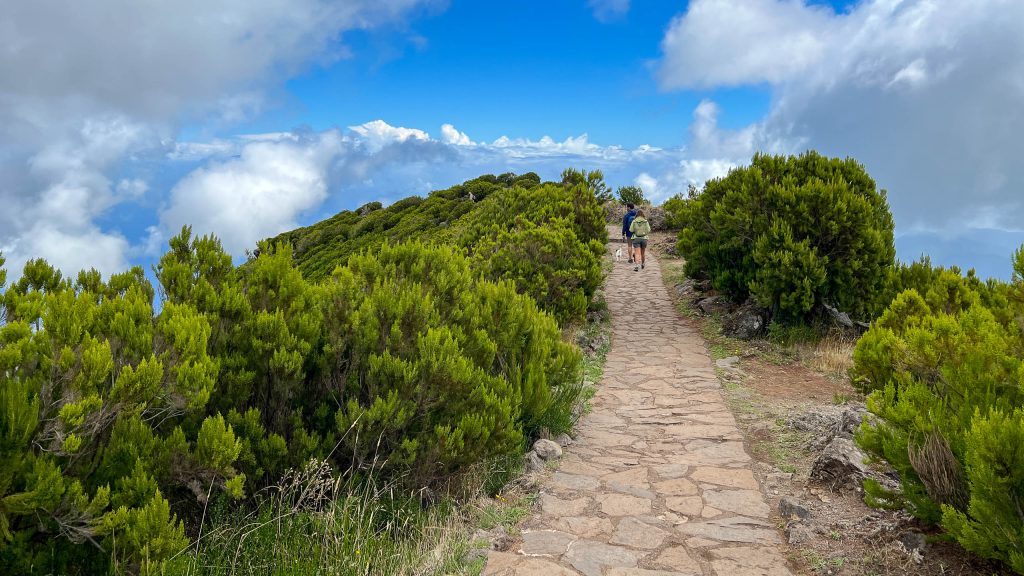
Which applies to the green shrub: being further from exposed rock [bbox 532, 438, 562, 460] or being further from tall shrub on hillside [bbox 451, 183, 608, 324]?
exposed rock [bbox 532, 438, 562, 460]

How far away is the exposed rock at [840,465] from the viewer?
15.7ft

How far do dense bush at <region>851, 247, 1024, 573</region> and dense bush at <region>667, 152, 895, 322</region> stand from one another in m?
4.65

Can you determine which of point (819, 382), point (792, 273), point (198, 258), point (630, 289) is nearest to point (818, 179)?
point (792, 273)

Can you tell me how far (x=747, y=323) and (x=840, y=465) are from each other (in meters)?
6.09

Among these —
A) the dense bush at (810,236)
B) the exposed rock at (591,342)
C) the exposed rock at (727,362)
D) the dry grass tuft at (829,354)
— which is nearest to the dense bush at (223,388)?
the exposed rock at (591,342)

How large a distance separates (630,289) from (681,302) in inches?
80.8

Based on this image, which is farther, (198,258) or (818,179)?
(818,179)

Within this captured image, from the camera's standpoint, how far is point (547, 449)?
5.83 meters

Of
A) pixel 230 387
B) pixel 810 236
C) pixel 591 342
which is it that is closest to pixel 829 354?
pixel 810 236

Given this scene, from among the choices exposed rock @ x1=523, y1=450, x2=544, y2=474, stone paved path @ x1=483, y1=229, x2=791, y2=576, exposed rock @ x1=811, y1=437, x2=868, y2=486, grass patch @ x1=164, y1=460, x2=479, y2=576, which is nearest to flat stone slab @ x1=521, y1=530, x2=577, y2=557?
stone paved path @ x1=483, y1=229, x2=791, y2=576

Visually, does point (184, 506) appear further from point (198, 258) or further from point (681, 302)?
point (681, 302)

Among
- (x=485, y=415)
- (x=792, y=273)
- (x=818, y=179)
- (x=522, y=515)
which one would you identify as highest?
(x=818, y=179)

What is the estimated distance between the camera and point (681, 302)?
1403 cm

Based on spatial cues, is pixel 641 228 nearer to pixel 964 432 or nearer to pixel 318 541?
pixel 964 432
